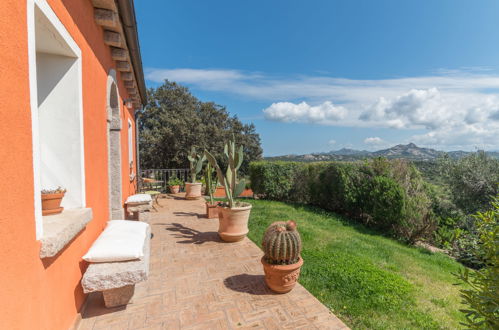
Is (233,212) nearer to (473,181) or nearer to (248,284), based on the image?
(248,284)

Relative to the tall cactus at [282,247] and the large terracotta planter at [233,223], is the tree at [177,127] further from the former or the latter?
the tall cactus at [282,247]

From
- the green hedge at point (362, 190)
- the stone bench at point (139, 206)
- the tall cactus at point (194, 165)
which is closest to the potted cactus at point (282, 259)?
the stone bench at point (139, 206)

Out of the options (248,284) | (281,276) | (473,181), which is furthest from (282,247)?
(473,181)

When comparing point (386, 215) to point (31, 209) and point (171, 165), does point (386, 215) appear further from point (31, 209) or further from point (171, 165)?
point (171, 165)

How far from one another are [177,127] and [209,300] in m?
14.8

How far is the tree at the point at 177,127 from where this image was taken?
16.7m

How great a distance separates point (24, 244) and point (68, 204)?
3.98ft

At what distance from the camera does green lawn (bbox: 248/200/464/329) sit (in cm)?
278

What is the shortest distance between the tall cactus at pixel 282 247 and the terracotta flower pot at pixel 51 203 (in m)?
2.29

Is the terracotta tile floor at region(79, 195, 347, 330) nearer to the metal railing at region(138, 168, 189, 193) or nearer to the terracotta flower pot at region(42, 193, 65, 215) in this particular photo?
the terracotta flower pot at region(42, 193, 65, 215)

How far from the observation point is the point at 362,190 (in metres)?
7.40

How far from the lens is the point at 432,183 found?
24.6 feet

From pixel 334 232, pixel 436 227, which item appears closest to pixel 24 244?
pixel 334 232

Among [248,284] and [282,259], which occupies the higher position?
[282,259]
